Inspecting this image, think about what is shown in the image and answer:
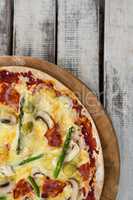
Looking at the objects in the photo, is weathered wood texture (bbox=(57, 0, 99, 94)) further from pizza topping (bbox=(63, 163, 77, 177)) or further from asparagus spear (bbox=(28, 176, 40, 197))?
asparagus spear (bbox=(28, 176, 40, 197))

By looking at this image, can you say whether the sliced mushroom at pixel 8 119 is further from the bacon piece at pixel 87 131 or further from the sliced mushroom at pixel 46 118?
the bacon piece at pixel 87 131

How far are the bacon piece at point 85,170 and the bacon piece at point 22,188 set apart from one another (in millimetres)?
231

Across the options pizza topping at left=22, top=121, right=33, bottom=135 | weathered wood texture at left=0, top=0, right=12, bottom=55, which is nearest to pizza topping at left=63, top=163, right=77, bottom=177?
pizza topping at left=22, top=121, right=33, bottom=135

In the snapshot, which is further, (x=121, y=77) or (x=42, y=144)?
(x=121, y=77)

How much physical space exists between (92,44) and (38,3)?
32 cm

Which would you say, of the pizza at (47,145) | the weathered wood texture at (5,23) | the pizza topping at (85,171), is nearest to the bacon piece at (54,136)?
the pizza at (47,145)

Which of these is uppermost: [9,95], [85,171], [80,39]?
[80,39]

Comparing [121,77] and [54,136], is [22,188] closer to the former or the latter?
[54,136]

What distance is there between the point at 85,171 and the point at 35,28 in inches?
27.8

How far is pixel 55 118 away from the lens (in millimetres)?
2363

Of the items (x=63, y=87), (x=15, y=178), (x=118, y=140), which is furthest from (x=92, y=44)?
(x=15, y=178)

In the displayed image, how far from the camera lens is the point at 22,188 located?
2.36 meters

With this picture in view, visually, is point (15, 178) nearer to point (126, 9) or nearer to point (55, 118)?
point (55, 118)

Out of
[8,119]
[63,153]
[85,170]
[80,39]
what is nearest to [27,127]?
[8,119]
